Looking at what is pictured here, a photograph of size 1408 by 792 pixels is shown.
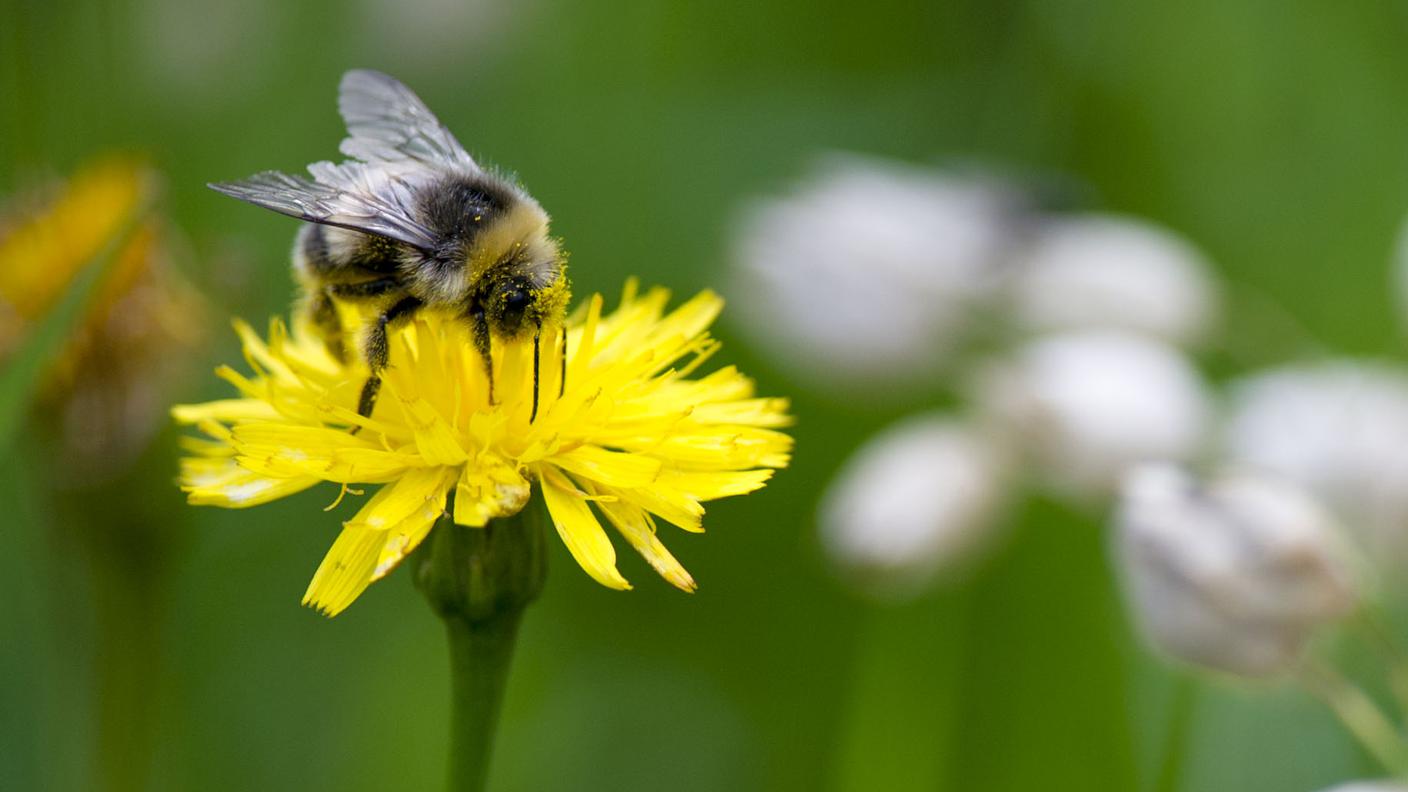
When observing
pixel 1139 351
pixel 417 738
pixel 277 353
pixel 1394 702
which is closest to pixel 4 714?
pixel 417 738

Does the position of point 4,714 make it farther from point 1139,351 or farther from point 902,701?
point 1139,351

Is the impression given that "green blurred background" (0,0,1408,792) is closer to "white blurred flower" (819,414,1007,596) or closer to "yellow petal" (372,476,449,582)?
"white blurred flower" (819,414,1007,596)

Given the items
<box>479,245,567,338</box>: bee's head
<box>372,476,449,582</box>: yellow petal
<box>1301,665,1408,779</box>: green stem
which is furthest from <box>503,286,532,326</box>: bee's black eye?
<box>1301,665,1408,779</box>: green stem

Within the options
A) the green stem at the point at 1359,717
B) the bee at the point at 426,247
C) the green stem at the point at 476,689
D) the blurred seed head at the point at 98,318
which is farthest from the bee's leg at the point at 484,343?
the green stem at the point at 1359,717

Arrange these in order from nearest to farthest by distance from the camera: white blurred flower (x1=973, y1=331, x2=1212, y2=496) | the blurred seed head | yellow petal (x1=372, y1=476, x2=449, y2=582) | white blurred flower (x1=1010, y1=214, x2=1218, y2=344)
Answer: yellow petal (x1=372, y1=476, x2=449, y2=582), the blurred seed head, white blurred flower (x1=973, y1=331, x2=1212, y2=496), white blurred flower (x1=1010, y1=214, x2=1218, y2=344)

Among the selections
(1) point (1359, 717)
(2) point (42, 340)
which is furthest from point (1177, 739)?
(2) point (42, 340)

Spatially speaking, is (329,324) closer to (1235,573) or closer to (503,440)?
(503,440)
